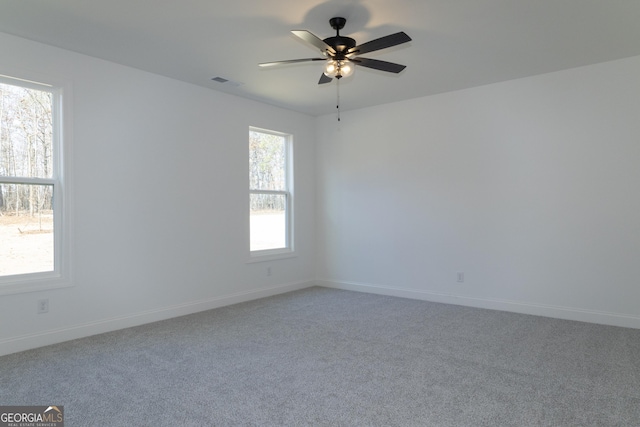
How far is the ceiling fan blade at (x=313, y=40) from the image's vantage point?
2.60 m

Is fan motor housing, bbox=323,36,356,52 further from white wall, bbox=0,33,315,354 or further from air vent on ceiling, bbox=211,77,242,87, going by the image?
white wall, bbox=0,33,315,354

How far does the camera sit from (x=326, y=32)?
3.31 metres

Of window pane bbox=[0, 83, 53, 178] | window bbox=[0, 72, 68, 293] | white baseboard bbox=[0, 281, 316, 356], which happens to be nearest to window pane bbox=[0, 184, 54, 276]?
window bbox=[0, 72, 68, 293]

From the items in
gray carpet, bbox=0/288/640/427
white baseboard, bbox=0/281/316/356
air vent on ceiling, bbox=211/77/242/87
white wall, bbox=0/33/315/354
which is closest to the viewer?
gray carpet, bbox=0/288/640/427

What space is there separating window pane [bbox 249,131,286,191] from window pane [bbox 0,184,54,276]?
2.43 m

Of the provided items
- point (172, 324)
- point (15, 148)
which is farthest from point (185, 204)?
point (15, 148)

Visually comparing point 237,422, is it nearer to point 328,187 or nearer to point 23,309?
point 23,309

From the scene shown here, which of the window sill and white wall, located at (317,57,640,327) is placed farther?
the window sill

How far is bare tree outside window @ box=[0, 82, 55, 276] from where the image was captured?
11.1 feet

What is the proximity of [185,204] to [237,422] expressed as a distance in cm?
290

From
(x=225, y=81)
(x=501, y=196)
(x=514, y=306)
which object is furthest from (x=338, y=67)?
(x=514, y=306)

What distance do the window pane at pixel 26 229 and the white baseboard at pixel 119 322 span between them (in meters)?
0.58

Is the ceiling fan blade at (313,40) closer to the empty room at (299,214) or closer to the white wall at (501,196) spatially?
the empty room at (299,214)

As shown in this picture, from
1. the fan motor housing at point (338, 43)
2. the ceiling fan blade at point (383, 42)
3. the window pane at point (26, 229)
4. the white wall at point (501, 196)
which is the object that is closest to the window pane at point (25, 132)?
the window pane at point (26, 229)
